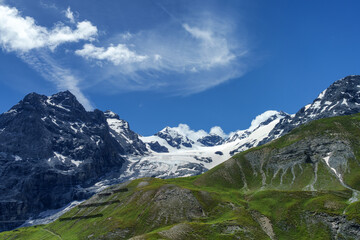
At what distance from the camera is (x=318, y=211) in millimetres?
123500

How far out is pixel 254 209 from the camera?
5576 inches

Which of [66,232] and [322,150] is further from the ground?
[322,150]

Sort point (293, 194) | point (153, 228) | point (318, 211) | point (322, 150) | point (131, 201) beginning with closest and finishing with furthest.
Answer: point (318, 211) → point (153, 228) → point (293, 194) → point (131, 201) → point (322, 150)

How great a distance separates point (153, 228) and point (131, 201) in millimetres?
38408

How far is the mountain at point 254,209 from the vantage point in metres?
116

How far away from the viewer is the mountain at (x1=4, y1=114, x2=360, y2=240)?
4560 inches

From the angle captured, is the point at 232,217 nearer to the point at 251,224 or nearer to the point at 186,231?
the point at 251,224

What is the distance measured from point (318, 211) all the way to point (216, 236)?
43.7 meters

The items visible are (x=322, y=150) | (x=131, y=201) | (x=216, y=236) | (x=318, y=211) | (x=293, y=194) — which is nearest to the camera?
(x=216, y=236)

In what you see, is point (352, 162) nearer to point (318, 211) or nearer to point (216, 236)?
point (318, 211)

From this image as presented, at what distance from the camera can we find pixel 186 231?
113938mm

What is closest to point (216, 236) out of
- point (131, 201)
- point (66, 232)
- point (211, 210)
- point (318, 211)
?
point (211, 210)

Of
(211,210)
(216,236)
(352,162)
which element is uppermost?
(352,162)

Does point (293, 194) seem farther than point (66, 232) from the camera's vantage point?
No
